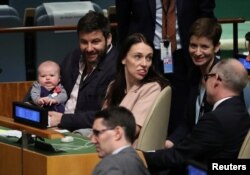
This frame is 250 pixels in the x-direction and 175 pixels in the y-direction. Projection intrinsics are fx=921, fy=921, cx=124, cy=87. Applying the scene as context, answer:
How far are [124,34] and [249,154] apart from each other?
248 centimetres

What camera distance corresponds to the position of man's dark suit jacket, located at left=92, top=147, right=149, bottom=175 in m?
4.50

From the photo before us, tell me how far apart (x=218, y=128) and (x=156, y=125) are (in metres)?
0.80

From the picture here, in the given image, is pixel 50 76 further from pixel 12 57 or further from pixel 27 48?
pixel 12 57

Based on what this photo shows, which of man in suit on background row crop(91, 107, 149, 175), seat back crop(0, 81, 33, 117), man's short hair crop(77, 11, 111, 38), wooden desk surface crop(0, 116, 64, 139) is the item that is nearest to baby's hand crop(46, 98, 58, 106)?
man's short hair crop(77, 11, 111, 38)

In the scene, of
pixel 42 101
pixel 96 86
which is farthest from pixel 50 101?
pixel 96 86

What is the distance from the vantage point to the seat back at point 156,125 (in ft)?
18.8

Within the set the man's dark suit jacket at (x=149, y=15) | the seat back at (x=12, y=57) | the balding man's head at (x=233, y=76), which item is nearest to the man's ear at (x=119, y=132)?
the balding man's head at (x=233, y=76)

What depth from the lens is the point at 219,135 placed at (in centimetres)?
505

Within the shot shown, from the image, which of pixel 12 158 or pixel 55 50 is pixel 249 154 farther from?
pixel 55 50

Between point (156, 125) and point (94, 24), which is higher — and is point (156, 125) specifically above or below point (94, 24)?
below

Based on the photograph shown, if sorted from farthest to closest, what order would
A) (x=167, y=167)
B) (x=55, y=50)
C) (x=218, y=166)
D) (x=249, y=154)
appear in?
1. (x=55, y=50)
2. (x=167, y=167)
3. (x=249, y=154)
4. (x=218, y=166)

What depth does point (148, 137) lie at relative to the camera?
575cm

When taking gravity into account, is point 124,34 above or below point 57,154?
above

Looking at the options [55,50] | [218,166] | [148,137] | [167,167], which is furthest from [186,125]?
[55,50]
